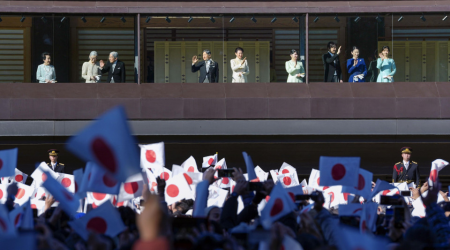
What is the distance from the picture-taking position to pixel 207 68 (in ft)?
51.9

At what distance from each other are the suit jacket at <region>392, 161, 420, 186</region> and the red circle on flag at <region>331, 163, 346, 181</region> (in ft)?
21.0

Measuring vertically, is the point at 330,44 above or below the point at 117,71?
above

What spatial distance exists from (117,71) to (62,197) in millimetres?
11094

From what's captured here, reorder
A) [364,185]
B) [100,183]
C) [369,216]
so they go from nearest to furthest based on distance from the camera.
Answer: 1. [369,216]
2. [100,183]
3. [364,185]

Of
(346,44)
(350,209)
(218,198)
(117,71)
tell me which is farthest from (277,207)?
(117,71)

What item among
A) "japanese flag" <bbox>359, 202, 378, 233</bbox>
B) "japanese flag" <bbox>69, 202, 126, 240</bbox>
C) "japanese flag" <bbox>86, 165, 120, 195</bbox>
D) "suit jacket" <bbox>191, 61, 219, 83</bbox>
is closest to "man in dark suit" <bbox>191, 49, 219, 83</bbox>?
"suit jacket" <bbox>191, 61, 219, 83</bbox>

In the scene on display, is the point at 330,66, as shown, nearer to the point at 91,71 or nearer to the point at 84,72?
the point at 91,71

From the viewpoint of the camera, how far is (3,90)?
15703 mm

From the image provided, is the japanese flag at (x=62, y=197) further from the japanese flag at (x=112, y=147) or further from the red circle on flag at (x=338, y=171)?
the red circle on flag at (x=338, y=171)

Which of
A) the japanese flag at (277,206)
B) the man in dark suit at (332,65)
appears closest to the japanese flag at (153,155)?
the japanese flag at (277,206)

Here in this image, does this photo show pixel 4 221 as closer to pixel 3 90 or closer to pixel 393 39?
pixel 3 90

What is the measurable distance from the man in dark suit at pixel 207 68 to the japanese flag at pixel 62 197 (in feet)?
34.9

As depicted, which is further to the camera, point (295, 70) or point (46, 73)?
point (295, 70)

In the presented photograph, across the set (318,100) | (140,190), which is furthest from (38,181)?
(318,100)
